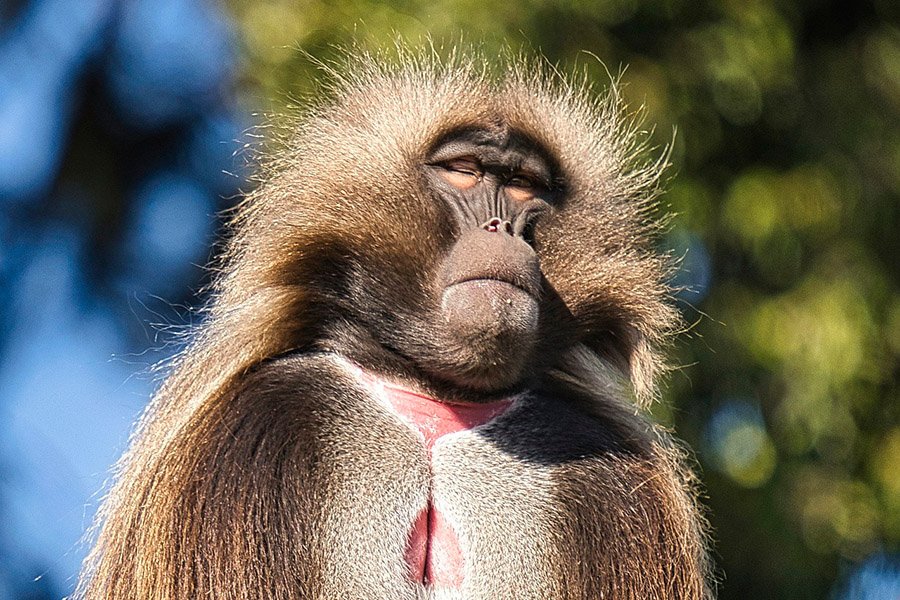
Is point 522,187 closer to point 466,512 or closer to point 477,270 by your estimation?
point 477,270

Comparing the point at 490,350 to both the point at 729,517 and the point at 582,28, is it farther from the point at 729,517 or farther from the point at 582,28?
the point at 729,517

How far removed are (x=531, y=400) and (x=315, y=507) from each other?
2.29 ft

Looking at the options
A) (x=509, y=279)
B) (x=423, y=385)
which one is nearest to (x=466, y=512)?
(x=423, y=385)

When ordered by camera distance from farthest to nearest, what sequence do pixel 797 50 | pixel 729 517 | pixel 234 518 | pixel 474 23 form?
pixel 797 50
pixel 729 517
pixel 474 23
pixel 234 518

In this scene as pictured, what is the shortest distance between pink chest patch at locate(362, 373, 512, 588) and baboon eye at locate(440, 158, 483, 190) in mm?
542

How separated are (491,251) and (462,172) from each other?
1.14ft

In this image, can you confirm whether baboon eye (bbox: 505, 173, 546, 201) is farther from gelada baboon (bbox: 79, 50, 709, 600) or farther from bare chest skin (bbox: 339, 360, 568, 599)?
bare chest skin (bbox: 339, 360, 568, 599)

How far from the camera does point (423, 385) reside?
3432 millimetres

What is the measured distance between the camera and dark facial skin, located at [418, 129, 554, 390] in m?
3.23

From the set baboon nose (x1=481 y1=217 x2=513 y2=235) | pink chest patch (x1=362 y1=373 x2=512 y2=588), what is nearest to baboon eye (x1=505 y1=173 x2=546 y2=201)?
baboon nose (x1=481 y1=217 x2=513 y2=235)

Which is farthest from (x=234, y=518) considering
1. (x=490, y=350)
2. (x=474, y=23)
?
(x=474, y=23)

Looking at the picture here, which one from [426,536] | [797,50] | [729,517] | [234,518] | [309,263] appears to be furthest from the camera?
[797,50]

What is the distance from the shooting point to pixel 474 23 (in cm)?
529

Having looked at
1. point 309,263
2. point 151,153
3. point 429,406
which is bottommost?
point 151,153
